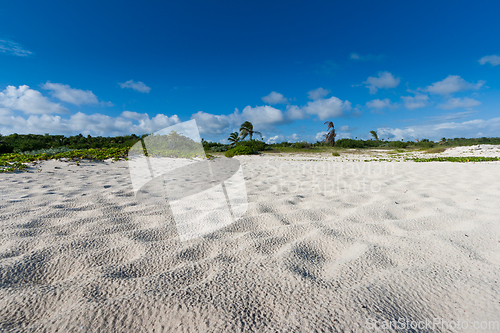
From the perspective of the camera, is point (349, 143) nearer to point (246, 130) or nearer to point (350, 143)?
point (350, 143)

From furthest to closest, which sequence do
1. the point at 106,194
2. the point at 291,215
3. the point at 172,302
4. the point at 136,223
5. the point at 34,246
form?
the point at 106,194
the point at 291,215
the point at 136,223
the point at 34,246
the point at 172,302

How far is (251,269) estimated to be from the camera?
1.20 m

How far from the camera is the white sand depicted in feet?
2.79

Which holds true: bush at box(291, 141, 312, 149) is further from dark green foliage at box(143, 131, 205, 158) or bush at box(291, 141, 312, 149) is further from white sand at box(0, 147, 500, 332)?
white sand at box(0, 147, 500, 332)

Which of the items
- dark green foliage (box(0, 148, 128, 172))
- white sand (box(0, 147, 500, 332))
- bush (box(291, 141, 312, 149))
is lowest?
white sand (box(0, 147, 500, 332))

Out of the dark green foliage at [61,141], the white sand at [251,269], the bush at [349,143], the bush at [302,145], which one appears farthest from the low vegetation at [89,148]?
the bush at [349,143]

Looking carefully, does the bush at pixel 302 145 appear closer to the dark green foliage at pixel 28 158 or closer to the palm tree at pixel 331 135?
the palm tree at pixel 331 135

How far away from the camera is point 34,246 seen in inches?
55.8

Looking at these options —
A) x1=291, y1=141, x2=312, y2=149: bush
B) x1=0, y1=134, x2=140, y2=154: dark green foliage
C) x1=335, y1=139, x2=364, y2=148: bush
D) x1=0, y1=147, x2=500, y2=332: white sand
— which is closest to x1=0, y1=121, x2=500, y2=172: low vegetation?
x1=0, y1=134, x2=140, y2=154: dark green foliage

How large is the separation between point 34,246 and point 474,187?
16.5 ft

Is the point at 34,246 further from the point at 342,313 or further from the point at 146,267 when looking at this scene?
the point at 342,313

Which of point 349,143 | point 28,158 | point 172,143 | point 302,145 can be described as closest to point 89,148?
point 172,143

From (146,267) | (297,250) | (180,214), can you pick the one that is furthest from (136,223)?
(297,250)

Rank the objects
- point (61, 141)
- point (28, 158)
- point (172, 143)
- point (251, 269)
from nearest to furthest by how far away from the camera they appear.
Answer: point (251, 269)
point (28, 158)
point (172, 143)
point (61, 141)
